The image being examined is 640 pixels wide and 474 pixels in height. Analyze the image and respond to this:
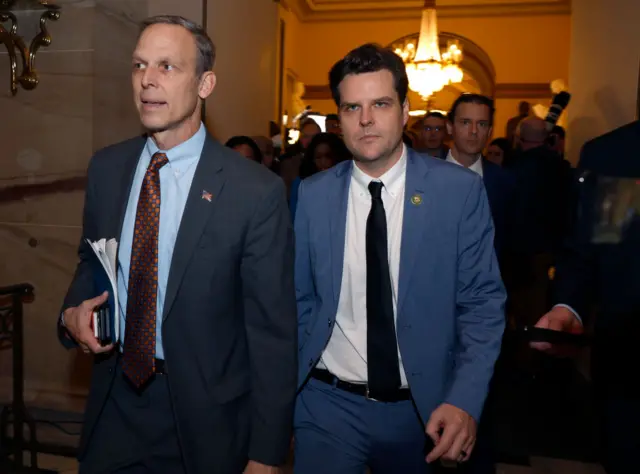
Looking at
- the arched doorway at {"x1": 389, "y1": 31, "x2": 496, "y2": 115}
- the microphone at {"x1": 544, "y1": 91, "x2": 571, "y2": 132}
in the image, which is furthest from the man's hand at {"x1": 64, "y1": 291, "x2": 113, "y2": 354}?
the arched doorway at {"x1": 389, "y1": 31, "x2": 496, "y2": 115}

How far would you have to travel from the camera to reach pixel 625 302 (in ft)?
5.79

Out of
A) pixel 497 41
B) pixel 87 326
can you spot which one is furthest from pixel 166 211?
pixel 497 41

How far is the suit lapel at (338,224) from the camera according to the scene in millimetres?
2055

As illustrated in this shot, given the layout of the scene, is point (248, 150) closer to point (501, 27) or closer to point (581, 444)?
point (581, 444)

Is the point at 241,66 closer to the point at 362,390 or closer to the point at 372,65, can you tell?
the point at 372,65

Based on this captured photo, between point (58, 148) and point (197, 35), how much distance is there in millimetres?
2399

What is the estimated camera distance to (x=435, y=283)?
200 centimetres

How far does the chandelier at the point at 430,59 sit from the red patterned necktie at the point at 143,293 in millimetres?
8330

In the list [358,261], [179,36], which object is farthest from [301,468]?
[179,36]

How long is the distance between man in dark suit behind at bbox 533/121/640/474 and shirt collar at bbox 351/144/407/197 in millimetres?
536

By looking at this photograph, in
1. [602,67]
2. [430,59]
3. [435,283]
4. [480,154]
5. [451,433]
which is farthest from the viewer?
[430,59]

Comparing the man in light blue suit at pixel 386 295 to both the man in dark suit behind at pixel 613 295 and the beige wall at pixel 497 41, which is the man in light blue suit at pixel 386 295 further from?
the beige wall at pixel 497 41

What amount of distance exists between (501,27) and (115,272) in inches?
521

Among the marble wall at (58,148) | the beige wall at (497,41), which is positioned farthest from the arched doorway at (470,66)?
the marble wall at (58,148)
